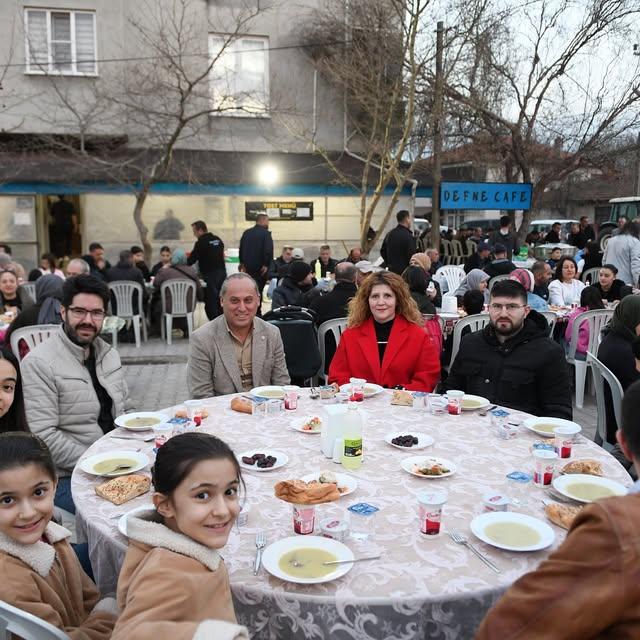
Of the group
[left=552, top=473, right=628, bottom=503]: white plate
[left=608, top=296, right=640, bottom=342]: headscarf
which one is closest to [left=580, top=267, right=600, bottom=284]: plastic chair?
[left=608, top=296, right=640, bottom=342]: headscarf

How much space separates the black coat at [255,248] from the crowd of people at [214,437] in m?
3.74

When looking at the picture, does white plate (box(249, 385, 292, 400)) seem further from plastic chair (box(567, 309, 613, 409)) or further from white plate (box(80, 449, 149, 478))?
plastic chair (box(567, 309, 613, 409))

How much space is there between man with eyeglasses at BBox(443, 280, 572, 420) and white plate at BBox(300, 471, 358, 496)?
5.97 ft

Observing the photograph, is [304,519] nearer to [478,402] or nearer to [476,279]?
[478,402]

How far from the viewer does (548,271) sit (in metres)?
8.46

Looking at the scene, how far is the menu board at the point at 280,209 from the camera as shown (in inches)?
689

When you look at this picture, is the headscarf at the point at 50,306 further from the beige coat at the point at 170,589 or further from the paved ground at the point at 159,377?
the beige coat at the point at 170,589

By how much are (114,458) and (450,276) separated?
9227 millimetres

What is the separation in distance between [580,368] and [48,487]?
6223 millimetres

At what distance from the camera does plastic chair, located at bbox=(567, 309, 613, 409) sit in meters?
6.62

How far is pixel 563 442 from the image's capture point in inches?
112

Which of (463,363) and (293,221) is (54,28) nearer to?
(293,221)

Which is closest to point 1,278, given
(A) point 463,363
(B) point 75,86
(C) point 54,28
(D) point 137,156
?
(A) point 463,363

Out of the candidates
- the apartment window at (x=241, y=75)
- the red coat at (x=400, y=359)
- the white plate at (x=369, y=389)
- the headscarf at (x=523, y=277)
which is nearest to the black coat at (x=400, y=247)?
the headscarf at (x=523, y=277)
